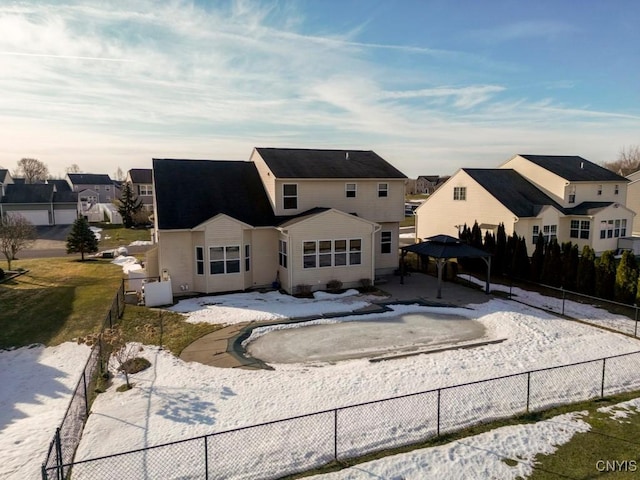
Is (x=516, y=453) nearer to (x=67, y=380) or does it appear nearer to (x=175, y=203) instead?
(x=67, y=380)

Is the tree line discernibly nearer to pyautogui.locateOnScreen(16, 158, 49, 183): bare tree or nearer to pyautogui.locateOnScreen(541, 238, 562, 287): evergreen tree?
pyautogui.locateOnScreen(541, 238, 562, 287): evergreen tree

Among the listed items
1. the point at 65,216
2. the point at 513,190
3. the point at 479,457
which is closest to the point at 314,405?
the point at 479,457

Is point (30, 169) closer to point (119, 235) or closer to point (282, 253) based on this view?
point (119, 235)

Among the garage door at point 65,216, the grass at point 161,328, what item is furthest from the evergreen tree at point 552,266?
the garage door at point 65,216

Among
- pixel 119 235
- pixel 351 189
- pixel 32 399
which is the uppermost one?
pixel 351 189

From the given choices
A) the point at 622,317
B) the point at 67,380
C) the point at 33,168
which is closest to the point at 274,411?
the point at 67,380

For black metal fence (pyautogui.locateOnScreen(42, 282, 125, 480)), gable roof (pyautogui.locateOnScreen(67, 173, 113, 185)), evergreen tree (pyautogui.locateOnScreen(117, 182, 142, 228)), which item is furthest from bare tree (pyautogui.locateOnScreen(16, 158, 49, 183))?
black metal fence (pyautogui.locateOnScreen(42, 282, 125, 480))

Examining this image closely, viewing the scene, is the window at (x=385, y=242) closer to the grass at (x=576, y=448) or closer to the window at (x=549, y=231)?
the window at (x=549, y=231)
